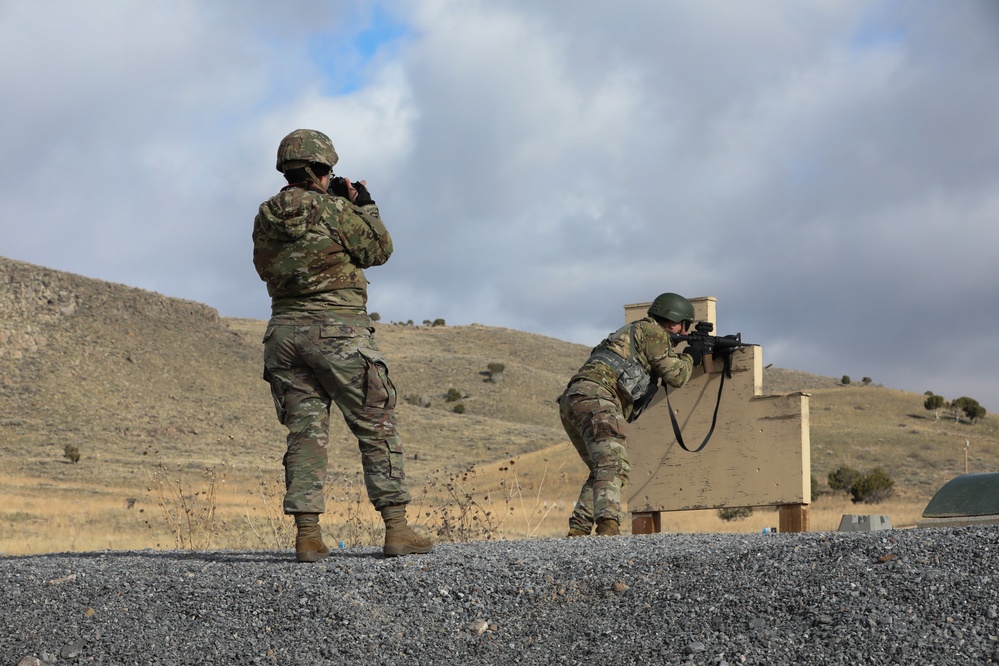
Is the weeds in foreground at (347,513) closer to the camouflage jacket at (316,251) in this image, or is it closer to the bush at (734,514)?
the camouflage jacket at (316,251)

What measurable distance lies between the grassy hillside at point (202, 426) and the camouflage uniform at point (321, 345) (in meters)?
9.09

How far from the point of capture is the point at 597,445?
773cm

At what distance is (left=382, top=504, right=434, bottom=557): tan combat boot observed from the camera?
18.7 feet

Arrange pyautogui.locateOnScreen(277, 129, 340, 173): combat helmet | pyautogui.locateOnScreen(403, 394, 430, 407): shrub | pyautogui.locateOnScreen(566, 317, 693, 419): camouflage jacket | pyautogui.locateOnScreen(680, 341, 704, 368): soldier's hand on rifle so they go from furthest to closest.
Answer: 1. pyautogui.locateOnScreen(403, 394, 430, 407): shrub
2. pyautogui.locateOnScreen(680, 341, 704, 368): soldier's hand on rifle
3. pyautogui.locateOnScreen(566, 317, 693, 419): camouflage jacket
4. pyautogui.locateOnScreen(277, 129, 340, 173): combat helmet

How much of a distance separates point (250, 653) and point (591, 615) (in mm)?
1482

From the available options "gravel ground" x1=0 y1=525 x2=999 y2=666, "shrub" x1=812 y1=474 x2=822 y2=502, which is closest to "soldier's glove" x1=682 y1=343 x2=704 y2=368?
"gravel ground" x1=0 y1=525 x2=999 y2=666

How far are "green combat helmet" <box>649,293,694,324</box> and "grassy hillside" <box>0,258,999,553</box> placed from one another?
345 inches

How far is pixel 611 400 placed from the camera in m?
7.97

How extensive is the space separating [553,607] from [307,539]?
154 cm

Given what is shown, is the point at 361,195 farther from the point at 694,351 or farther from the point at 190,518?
the point at 190,518

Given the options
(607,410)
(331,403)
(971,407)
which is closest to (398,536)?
(331,403)

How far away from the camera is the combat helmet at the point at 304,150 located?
588 centimetres

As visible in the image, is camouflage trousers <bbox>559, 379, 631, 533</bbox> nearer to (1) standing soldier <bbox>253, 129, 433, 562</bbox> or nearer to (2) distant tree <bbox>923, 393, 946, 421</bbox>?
(1) standing soldier <bbox>253, 129, 433, 562</bbox>

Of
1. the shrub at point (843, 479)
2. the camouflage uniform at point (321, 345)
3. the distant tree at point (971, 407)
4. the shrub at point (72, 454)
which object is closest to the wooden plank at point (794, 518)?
the camouflage uniform at point (321, 345)
